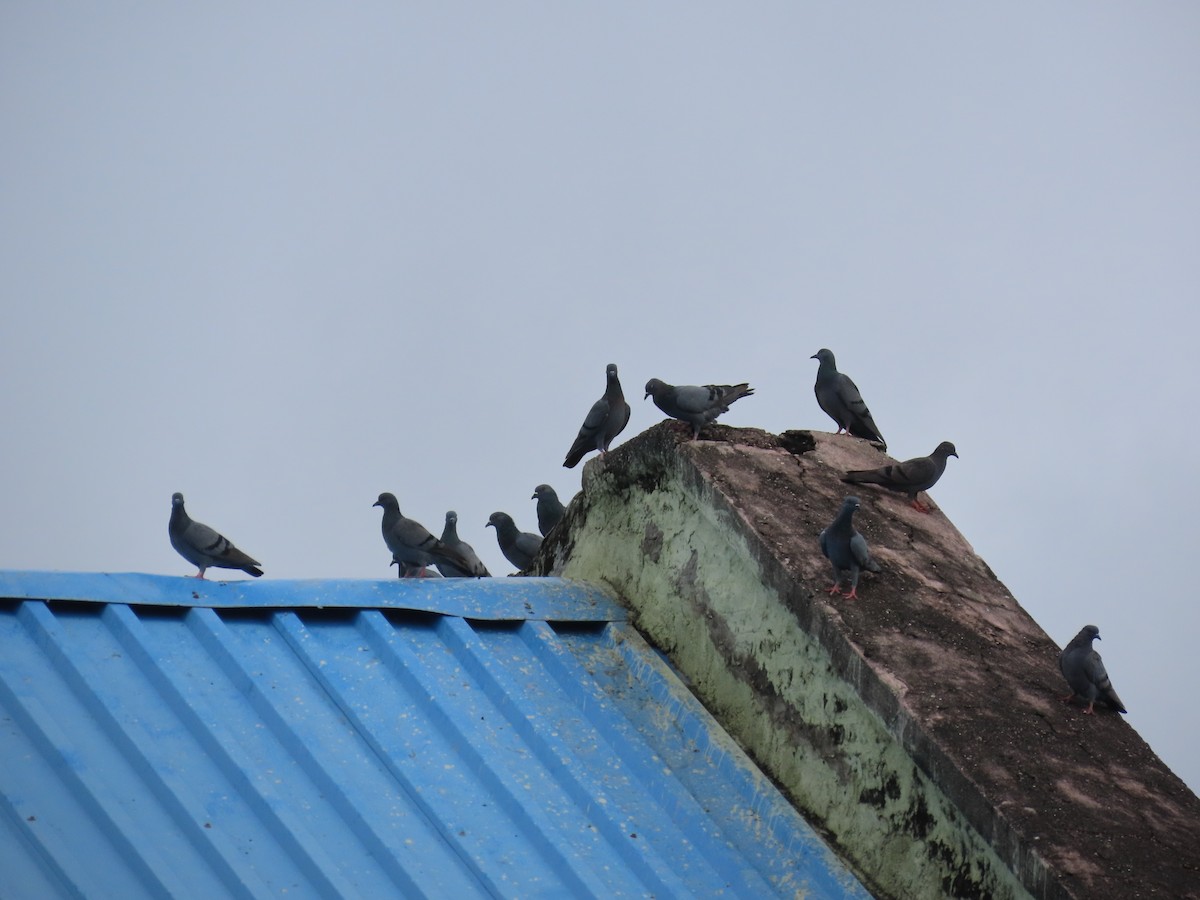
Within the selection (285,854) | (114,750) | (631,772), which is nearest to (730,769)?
(631,772)

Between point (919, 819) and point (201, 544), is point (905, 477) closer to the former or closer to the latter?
point (919, 819)

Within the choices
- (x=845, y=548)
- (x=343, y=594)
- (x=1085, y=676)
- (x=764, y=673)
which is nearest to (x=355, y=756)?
(x=343, y=594)

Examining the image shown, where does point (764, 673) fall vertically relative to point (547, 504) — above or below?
below

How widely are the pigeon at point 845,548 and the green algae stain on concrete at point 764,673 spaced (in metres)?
0.18

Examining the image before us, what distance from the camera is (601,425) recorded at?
8.50m

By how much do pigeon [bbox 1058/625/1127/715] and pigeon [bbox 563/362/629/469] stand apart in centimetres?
423

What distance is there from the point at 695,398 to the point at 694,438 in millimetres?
1825

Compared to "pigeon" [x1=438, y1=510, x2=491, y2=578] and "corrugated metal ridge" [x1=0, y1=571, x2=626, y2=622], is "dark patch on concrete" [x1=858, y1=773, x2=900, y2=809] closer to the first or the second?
"corrugated metal ridge" [x1=0, y1=571, x2=626, y2=622]

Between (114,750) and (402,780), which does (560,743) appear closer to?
(402,780)

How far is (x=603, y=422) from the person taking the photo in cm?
848

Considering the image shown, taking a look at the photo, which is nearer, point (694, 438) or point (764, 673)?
point (764, 673)

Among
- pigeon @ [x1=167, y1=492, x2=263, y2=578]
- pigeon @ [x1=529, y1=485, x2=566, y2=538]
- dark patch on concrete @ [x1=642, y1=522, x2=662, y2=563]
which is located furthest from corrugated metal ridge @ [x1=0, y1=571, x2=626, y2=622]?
pigeon @ [x1=529, y1=485, x2=566, y2=538]

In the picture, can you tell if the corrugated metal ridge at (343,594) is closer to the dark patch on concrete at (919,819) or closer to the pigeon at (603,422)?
the dark patch on concrete at (919,819)

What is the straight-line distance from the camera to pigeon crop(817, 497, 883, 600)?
4.53 metres
